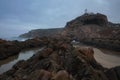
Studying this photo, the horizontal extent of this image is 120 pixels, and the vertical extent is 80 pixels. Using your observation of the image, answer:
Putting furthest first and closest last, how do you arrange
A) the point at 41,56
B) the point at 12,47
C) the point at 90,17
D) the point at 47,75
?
the point at 90,17 < the point at 12,47 < the point at 41,56 < the point at 47,75

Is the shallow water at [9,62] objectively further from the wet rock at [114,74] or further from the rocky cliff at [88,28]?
the rocky cliff at [88,28]

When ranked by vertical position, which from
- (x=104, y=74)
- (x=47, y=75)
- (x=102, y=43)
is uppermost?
(x=47, y=75)

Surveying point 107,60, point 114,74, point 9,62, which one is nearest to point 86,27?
point 107,60

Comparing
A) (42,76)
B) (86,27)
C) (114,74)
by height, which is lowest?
(86,27)

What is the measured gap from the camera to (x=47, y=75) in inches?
448

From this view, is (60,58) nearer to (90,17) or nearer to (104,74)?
(104,74)

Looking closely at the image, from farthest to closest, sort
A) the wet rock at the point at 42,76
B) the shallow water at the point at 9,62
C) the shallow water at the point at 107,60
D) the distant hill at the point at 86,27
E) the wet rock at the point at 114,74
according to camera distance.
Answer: the distant hill at the point at 86,27 → the shallow water at the point at 9,62 → the shallow water at the point at 107,60 → the wet rock at the point at 114,74 → the wet rock at the point at 42,76

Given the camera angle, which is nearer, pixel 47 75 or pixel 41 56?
pixel 47 75

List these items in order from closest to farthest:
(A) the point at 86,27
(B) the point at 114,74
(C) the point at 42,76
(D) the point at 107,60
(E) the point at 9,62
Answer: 1. (C) the point at 42,76
2. (B) the point at 114,74
3. (D) the point at 107,60
4. (E) the point at 9,62
5. (A) the point at 86,27

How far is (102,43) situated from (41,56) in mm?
32555

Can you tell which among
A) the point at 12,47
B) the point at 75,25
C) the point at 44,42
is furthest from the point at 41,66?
the point at 75,25

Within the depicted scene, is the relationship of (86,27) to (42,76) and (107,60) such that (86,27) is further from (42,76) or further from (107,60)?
(42,76)

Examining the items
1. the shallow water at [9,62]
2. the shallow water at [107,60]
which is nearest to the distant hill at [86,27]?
the shallow water at [107,60]

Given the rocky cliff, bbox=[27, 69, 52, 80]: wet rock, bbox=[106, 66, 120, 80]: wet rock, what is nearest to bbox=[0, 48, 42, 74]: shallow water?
bbox=[27, 69, 52, 80]: wet rock
